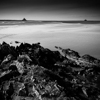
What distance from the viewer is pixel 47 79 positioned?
13.0 ft

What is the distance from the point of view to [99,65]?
18.5 feet

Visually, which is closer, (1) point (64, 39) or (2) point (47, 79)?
(2) point (47, 79)

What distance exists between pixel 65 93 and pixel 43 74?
114 centimetres

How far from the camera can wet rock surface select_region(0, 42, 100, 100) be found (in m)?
3.60

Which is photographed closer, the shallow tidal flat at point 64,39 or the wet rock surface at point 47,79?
the wet rock surface at point 47,79

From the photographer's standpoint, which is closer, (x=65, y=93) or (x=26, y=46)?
(x=65, y=93)

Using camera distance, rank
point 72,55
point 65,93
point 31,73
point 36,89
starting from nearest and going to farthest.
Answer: point 65,93, point 36,89, point 31,73, point 72,55

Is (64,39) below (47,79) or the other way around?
below

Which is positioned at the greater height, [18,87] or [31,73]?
[31,73]

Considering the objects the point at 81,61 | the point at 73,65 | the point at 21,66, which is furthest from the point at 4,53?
the point at 81,61

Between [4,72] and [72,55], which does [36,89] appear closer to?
[4,72]

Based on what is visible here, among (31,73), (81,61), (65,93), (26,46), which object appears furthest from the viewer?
(26,46)

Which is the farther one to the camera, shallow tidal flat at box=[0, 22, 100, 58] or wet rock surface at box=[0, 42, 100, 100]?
shallow tidal flat at box=[0, 22, 100, 58]

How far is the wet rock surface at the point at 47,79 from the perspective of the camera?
360 cm
